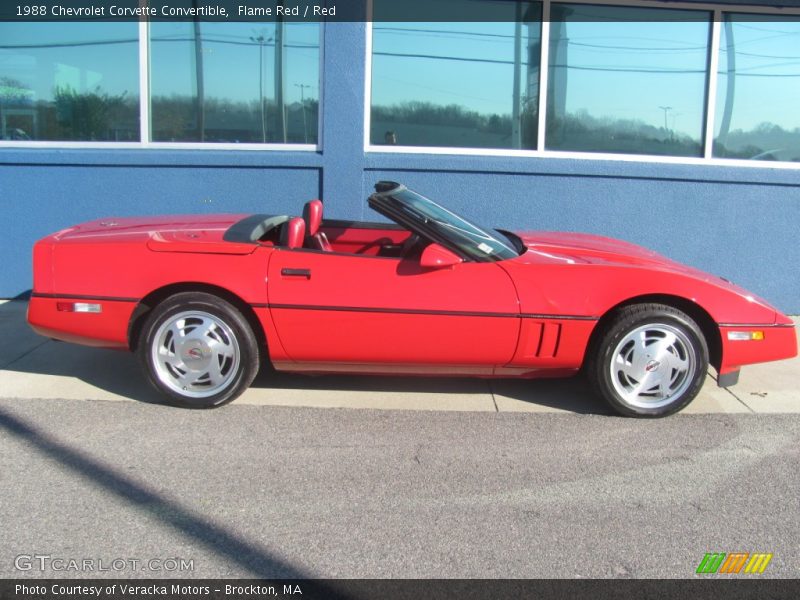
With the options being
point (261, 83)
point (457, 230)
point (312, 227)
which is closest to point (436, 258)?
point (457, 230)

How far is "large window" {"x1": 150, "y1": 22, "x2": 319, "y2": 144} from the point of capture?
7645 millimetres

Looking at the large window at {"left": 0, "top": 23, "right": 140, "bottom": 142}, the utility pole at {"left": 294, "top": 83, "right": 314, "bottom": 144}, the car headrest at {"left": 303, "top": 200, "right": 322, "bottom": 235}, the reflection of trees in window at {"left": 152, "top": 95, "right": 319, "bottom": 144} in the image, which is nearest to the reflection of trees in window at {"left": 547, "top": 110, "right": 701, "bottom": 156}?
the utility pole at {"left": 294, "top": 83, "right": 314, "bottom": 144}

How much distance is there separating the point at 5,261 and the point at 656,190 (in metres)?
6.26

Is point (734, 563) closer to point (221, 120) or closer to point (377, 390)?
point (377, 390)

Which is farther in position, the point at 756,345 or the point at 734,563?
the point at 756,345

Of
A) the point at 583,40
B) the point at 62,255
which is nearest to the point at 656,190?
the point at 583,40

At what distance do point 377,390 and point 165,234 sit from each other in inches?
66.1

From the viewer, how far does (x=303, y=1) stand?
294 inches

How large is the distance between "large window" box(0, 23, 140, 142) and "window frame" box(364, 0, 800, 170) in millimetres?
2430

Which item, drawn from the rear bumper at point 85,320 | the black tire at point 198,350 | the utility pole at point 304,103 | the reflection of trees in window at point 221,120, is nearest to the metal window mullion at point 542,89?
the utility pole at point 304,103

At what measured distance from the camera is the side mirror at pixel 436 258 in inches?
179

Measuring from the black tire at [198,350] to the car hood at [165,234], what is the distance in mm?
306

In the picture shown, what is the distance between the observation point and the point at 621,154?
25.3 feet

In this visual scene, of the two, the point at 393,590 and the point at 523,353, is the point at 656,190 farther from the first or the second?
the point at 393,590
